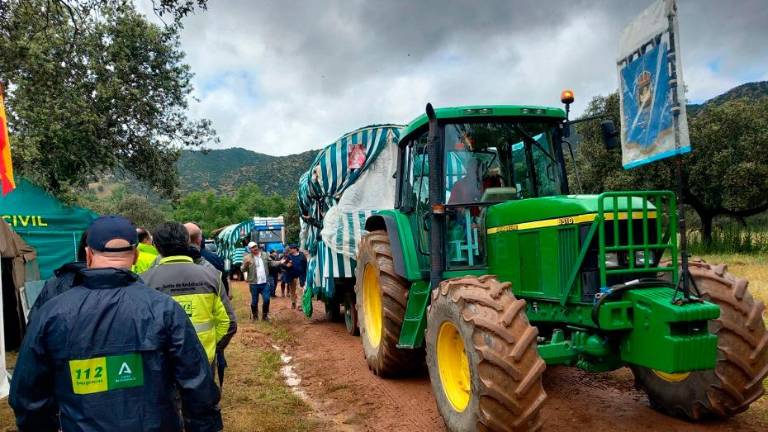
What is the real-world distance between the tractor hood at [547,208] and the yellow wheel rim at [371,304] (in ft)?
7.24

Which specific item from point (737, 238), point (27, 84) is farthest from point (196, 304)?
point (737, 238)

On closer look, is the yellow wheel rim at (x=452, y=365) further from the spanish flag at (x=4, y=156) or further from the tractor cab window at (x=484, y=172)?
the spanish flag at (x=4, y=156)

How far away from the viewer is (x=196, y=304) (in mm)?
3809

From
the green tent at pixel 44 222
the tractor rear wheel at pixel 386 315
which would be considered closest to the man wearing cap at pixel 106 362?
the tractor rear wheel at pixel 386 315

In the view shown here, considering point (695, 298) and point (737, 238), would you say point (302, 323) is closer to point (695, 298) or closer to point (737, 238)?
point (695, 298)

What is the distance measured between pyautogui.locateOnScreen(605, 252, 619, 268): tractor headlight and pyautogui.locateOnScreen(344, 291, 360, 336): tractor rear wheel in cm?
548

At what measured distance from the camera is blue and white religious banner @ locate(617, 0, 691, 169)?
3350mm

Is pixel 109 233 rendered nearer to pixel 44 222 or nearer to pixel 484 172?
pixel 484 172

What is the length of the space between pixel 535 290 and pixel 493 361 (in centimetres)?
126

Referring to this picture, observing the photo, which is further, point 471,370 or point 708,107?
point 708,107

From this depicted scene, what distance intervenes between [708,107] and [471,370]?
25463 millimetres

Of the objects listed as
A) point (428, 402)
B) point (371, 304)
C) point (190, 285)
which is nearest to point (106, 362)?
point (190, 285)

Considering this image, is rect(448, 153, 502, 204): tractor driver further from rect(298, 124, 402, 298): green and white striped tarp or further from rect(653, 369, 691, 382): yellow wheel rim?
rect(298, 124, 402, 298): green and white striped tarp

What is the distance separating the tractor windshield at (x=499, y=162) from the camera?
536 centimetres
